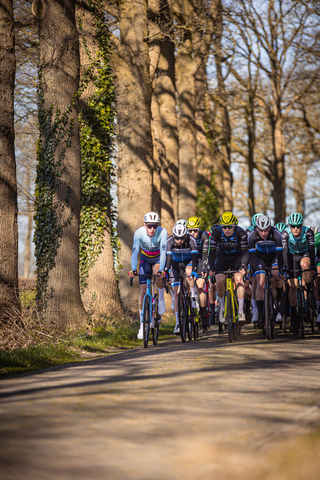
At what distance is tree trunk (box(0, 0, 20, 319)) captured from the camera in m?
10.4

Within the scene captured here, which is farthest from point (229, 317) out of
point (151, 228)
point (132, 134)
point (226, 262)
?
point (132, 134)

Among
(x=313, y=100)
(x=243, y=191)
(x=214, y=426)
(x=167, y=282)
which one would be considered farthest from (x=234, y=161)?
(x=214, y=426)

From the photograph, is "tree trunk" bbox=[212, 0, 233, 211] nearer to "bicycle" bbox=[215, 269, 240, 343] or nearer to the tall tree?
the tall tree

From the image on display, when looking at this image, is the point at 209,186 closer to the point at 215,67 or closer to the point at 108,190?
the point at 215,67

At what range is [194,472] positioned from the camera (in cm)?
361

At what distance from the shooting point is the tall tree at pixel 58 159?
1159cm

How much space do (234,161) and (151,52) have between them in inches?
897

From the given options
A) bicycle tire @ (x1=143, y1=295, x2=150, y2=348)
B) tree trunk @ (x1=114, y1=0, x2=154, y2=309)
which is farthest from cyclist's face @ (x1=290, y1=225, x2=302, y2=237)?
bicycle tire @ (x1=143, y1=295, x2=150, y2=348)

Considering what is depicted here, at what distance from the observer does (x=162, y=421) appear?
4844mm

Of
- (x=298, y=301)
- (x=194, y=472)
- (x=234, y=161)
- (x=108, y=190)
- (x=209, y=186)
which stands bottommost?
(x=194, y=472)

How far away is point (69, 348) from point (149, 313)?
1.72 m

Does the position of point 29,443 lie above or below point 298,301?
below

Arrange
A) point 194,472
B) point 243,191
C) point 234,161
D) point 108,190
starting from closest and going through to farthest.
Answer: point 194,472 → point 108,190 → point 234,161 → point 243,191

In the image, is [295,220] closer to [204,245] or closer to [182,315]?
[204,245]
